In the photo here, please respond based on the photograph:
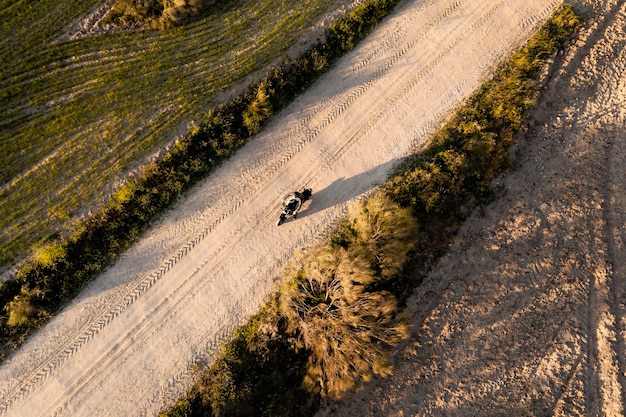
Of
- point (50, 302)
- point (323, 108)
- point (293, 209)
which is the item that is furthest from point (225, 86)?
point (50, 302)

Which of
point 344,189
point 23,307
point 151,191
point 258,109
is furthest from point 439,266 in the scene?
point 23,307

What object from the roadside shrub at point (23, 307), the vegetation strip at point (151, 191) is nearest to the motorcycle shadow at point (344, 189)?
the vegetation strip at point (151, 191)

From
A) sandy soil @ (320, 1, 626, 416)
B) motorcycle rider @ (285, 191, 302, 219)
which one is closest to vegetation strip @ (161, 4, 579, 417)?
sandy soil @ (320, 1, 626, 416)

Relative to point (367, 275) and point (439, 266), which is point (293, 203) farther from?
point (439, 266)

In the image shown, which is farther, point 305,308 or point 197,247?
point 197,247

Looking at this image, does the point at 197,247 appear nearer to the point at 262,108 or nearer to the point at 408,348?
the point at 262,108

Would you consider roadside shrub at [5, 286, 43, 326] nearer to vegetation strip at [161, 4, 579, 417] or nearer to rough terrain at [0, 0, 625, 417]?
rough terrain at [0, 0, 625, 417]

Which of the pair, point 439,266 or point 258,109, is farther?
point 439,266

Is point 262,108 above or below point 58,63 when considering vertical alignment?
below
